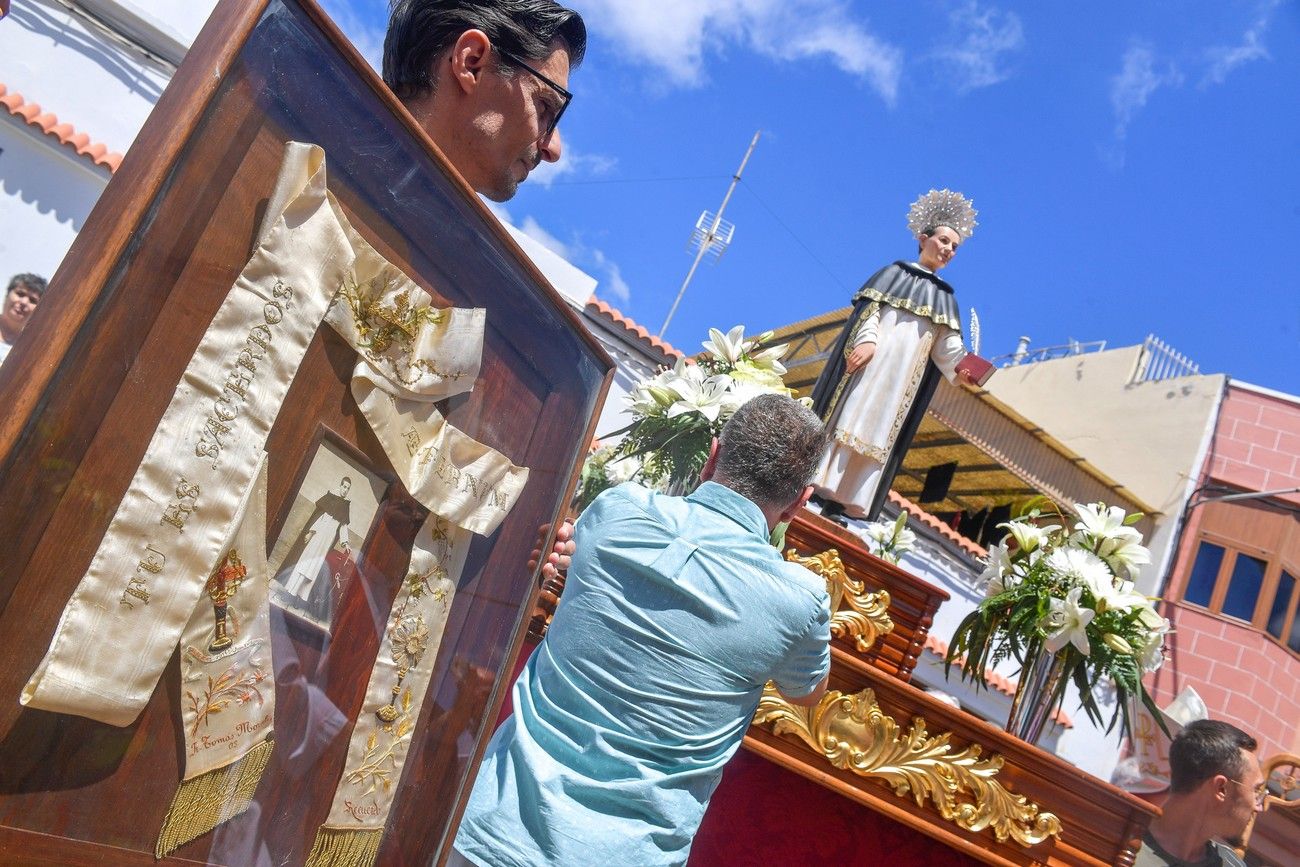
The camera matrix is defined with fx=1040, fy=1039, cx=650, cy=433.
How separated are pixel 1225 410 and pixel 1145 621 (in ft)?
55.9

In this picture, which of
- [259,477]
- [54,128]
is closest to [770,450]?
[259,477]

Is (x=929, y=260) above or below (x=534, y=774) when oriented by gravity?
above

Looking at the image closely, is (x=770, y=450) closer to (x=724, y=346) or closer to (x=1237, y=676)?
(x=724, y=346)

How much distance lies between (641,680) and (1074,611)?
1.97 m

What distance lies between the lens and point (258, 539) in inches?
40.3

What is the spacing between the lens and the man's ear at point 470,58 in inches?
56.6

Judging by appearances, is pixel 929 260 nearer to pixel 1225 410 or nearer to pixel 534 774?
pixel 534 774

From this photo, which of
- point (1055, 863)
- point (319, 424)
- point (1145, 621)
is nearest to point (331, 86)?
point (319, 424)

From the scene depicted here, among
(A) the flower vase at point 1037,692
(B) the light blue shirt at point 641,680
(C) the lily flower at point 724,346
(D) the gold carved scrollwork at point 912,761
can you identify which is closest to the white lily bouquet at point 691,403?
(C) the lily flower at point 724,346

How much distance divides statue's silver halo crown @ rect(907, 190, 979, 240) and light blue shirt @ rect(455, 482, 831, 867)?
3093mm

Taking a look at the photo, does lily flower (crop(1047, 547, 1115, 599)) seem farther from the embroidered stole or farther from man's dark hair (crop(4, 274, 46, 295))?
man's dark hair (crop(4, 274, 46, 295))

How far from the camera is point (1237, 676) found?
16.1 meters

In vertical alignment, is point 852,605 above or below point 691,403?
below

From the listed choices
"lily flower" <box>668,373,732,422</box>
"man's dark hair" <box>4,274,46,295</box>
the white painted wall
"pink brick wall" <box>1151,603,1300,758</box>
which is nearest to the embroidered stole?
"lily flower" <box>668,373,732,422</box>
